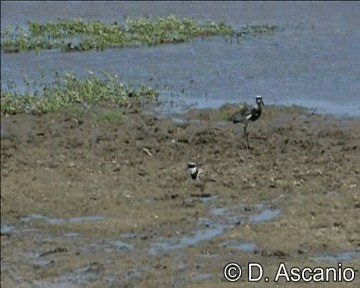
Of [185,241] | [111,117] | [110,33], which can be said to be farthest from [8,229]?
[110,33]

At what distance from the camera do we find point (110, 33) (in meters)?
18.7

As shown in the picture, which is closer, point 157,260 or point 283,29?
point 157,260

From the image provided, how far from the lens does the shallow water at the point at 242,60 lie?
1151 centimetres

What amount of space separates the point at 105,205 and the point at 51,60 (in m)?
8.12

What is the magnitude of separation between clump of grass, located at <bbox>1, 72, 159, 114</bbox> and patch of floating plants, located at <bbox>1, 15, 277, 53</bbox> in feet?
13.7

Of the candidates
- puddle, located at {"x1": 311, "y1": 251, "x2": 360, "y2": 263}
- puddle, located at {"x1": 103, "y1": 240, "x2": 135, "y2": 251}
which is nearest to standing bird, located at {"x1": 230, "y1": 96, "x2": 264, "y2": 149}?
puddle, located at {"x1": 103, "y1": 240, "x2": 135, "y2": 251}

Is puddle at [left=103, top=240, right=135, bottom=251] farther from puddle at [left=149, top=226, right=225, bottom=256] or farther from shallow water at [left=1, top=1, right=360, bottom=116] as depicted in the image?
shallow water at [left=1, top=1, right=360, bottom=116]

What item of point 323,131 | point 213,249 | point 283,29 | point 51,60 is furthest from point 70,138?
point 283,29

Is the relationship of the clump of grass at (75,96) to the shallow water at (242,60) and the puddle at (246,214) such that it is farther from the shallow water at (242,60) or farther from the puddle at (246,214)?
the puddle at (246,214)

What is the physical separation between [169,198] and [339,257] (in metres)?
2.28

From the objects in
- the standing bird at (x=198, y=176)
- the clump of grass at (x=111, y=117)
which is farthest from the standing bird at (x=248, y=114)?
the clump of grass at (x=111, y=117)

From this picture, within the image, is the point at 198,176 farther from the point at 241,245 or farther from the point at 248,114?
the point at 241,245

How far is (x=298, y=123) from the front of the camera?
36.4ft

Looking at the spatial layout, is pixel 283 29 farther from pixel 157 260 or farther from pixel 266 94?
pixel 157 260
